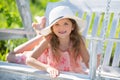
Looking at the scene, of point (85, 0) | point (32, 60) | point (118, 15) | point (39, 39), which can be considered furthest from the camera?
point (85, 0)

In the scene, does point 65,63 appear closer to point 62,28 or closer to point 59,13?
point 62,28

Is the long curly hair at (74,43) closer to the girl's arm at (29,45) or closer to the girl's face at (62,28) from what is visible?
the girl's face at (62,28)

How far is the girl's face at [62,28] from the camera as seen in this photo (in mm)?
3041

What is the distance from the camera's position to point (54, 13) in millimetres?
3059

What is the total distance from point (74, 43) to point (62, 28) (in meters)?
0.18

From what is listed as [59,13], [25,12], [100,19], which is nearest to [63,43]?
[59,13]

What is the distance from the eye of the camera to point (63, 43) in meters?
3.16

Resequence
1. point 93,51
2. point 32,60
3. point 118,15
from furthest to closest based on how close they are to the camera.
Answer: point 118,15 < point 32,60 < point 93,51

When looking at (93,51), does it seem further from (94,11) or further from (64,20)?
(94,11)

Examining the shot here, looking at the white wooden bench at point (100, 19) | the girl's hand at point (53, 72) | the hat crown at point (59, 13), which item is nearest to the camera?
the girl's hand at point (53, 72)

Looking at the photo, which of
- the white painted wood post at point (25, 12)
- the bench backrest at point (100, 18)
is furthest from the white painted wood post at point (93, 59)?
the white painted wood post at point (25, 12)

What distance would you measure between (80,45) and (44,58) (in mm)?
297

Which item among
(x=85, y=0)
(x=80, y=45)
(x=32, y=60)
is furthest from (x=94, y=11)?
(x=32, y=60)

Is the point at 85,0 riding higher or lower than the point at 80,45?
higher
